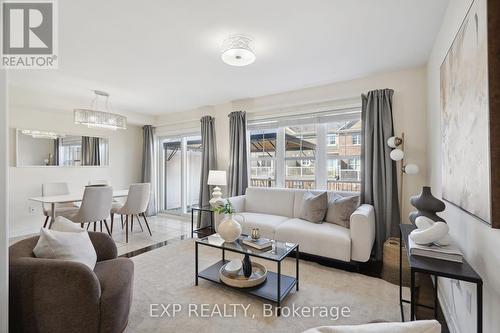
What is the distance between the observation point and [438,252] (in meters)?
1.29

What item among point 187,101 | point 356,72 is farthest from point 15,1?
point 356,72

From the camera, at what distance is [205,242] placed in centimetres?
232

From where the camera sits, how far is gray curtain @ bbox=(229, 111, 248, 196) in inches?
164

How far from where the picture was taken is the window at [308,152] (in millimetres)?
3457

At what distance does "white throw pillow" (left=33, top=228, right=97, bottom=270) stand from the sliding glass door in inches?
150

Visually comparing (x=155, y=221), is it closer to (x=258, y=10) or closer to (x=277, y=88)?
(x=277, y=88)

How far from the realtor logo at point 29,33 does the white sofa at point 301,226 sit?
2.73 m

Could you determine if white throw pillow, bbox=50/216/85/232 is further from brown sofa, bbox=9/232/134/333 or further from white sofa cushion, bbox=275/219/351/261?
white sofa cushion, bbox=275/219/351/261

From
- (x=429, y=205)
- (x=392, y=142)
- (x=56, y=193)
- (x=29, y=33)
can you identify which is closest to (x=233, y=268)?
(x=429, y=205)

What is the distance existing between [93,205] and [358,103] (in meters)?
4.08

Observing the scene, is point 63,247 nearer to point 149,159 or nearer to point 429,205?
point 429,205

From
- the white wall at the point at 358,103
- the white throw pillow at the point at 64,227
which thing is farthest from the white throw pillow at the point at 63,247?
the white wall at the point at 358,103

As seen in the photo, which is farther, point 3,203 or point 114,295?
point 114,295

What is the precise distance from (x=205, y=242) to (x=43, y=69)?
2947mm
